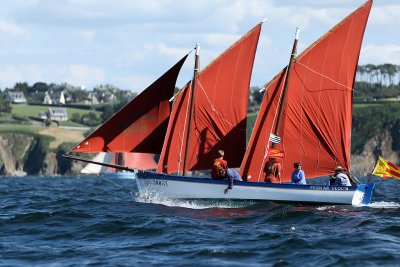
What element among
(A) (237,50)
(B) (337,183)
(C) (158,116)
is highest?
(A) (237,50)

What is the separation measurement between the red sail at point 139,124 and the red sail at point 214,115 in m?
0.75

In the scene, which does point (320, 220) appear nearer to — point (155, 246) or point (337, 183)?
point (337, 183)

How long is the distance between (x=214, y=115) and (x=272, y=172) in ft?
16.5

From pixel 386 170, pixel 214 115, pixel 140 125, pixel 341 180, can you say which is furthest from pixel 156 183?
pixel 386 170

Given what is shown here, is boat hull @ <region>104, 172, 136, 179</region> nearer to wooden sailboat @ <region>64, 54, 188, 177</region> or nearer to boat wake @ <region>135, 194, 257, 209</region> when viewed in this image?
wooden sailboat @ <region>64, 54, 188, 177</region>

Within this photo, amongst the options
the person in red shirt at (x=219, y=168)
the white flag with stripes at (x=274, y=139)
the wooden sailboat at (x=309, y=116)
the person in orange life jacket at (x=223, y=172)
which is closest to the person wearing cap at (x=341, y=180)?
the wooden sailboat at (x=309, y=116)

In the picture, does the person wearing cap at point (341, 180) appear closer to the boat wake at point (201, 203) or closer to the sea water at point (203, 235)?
the sea water at point (203, 235)

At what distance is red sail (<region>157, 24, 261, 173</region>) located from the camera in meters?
44.5

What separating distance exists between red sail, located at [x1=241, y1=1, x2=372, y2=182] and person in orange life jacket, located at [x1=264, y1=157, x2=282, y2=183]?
1.17m

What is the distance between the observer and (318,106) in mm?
42688

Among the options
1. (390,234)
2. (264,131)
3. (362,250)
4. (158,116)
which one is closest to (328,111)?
(264,131)

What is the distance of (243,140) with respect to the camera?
4484 centimetres

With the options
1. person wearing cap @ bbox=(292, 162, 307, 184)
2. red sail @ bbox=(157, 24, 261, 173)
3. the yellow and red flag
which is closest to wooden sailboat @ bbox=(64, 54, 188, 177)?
red sail @ bbox=(157, 24, 261, 173)

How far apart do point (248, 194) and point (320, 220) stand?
6700 mm
